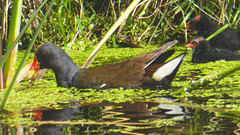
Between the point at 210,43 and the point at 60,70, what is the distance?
2.71m

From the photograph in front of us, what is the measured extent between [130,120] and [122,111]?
0.94 feet

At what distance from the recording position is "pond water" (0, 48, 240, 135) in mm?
1979

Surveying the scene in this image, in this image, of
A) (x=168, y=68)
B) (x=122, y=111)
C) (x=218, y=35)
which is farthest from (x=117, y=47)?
(x=122, y=111)

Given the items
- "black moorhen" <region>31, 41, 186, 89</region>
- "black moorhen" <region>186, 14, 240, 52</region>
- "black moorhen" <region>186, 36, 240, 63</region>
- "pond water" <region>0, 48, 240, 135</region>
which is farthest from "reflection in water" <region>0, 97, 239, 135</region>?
"black moorhen" <region>186, 14, 240, 52</region>

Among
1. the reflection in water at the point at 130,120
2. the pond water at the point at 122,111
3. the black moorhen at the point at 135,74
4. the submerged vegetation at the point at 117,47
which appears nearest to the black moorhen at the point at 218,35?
the submerged vegetation at the point at 117,47

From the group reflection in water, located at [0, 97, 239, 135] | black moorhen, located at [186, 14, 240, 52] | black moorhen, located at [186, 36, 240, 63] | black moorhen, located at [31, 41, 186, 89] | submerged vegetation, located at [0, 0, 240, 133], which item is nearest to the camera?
reflection in water, located at [0, 97, 239, 135]

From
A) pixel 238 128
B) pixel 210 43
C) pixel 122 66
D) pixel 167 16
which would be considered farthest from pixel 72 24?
pixel 238 128

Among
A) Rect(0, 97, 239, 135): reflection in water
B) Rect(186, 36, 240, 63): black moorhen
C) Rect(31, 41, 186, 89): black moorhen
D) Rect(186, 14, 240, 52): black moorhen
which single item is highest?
Rect(186, 14, 240, 52): black moorhen

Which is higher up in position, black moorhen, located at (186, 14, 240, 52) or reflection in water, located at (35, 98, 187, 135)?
black moorhen, located at (186, 14, 240, 52)

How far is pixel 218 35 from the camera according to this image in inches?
215

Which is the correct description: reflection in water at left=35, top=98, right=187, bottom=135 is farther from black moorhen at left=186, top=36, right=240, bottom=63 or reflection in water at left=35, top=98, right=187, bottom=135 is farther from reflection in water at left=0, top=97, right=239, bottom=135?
black moorhen at left=186, top=36, right=240, bottom=63

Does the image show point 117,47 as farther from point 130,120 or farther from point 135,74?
point 130,120

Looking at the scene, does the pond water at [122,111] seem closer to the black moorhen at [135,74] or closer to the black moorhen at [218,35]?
the black moorhen at [135,74]

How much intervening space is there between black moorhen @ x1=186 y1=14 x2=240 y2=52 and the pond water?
1.83 meters
